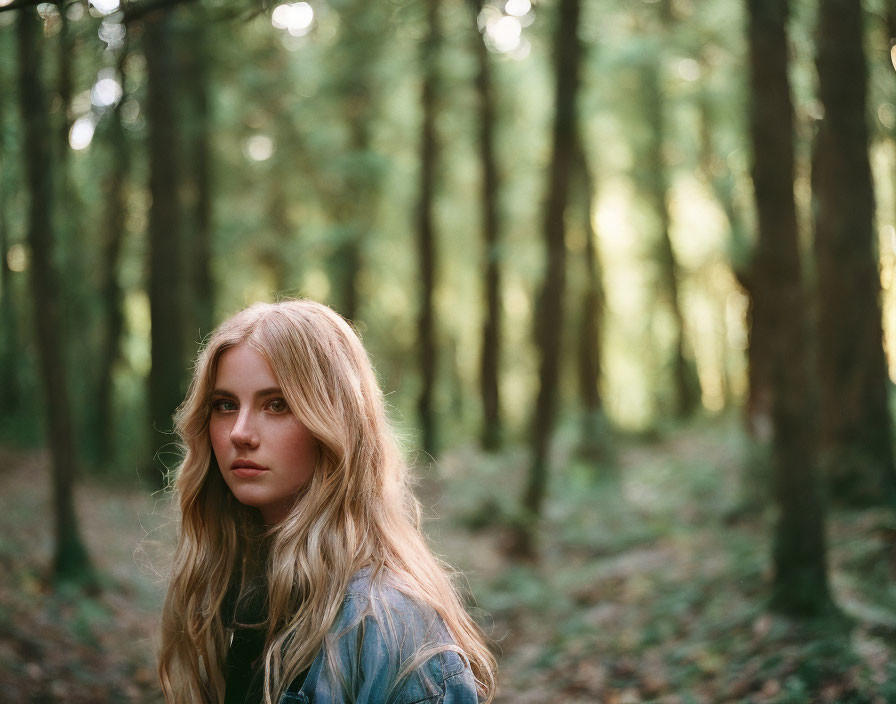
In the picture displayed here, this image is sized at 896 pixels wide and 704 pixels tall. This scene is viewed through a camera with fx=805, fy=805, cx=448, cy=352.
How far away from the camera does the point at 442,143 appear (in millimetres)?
20719

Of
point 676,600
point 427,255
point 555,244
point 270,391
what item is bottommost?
point 676,600

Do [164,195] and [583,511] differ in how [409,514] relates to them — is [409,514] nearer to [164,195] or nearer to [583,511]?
[164,195]

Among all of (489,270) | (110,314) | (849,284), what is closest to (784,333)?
(849,284)

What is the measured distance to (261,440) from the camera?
2367 millimetres

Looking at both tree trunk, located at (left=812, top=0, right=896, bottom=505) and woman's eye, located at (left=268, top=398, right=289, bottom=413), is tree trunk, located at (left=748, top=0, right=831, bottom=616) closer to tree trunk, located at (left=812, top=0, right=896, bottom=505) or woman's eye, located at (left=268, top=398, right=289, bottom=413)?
tree trunk, located at (left=812, top=0, right=896, bottom=505)

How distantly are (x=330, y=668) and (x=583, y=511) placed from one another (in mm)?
13731

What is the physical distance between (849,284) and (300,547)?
29.7 feet

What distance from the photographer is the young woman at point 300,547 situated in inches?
83.4

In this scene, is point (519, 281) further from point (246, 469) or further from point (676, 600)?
point (246, 469)

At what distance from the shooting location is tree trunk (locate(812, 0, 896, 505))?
30.3ft

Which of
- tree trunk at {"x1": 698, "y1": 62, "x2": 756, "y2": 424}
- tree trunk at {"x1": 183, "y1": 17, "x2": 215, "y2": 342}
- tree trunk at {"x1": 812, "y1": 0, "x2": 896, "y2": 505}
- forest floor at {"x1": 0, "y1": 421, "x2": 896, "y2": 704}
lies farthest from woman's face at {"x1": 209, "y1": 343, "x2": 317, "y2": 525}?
tree trunk at {"x1": 183, "y1": 17, "x2": 215, "y2": 342}

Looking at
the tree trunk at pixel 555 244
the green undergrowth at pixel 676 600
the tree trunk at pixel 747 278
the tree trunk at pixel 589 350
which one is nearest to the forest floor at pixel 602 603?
the green undergrowth at pixel 676 600

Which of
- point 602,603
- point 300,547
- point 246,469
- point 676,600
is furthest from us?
point 602,603

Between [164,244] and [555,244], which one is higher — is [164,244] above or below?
above
